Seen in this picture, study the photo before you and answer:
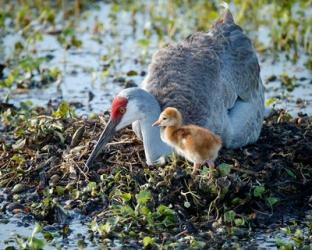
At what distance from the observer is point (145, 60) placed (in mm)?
13477

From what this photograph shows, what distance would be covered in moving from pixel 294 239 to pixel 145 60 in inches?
231

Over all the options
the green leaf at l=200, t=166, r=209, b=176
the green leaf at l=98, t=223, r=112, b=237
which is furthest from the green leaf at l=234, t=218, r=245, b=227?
the green leaf at l=98, t=223, r=112, b=237

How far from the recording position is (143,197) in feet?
27.9

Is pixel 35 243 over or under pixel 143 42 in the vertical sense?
under

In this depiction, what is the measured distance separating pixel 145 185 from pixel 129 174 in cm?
35

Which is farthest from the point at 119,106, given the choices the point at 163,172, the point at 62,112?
the point at 62,112

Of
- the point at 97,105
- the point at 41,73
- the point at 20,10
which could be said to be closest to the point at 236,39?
the point at 97,105

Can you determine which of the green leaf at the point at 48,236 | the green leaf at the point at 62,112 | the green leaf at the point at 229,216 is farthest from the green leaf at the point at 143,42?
the green leaf at the point at 48,236

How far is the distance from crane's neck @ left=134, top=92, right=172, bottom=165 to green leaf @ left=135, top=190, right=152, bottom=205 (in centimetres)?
76

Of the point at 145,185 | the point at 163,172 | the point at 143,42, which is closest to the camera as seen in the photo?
the point at 145,185

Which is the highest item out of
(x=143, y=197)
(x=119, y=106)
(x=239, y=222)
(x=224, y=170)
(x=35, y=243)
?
(x=119, y=106)

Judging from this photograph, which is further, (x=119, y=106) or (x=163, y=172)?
(x=119, y=106)

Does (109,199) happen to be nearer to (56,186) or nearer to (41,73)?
(56,186)

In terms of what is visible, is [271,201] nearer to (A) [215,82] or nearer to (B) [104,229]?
(B) [104,229]
